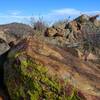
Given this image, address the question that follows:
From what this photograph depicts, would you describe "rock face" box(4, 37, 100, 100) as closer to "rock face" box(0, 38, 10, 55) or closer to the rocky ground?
the rocky ground

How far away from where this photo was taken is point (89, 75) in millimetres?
6289

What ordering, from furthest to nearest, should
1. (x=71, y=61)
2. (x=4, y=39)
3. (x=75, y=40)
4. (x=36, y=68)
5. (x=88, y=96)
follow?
(x=75, y=40), (x=4, y=39), (x=71, y=61), (x=36, y=68), (x=88, y=96)

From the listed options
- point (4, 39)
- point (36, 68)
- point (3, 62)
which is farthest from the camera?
point (4, 39)

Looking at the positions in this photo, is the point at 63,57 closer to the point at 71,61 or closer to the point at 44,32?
the point at 71,61

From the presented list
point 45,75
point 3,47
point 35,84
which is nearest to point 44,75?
point 45,75

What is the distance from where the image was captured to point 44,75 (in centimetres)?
592

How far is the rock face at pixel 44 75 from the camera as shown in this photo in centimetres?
580

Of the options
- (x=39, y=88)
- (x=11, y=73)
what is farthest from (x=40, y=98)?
(x=11, y=73)

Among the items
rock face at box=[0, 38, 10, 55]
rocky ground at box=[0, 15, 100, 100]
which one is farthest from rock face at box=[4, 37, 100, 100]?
rock face at box=[0, 38, 10, 55]

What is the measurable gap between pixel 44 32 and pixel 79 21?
1982mm

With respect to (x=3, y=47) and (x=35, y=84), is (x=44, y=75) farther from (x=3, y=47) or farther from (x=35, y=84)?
(x=3, y=47)

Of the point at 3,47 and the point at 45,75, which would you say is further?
the point at 3,47

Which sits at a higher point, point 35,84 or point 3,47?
point 3,47

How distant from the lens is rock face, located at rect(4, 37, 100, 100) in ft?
19.0
